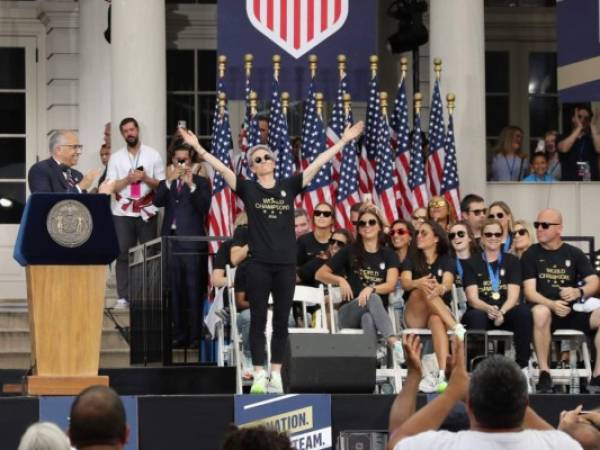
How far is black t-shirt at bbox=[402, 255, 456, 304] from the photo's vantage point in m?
15.7

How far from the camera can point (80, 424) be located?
21.0ft

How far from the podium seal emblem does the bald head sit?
658 centimetres

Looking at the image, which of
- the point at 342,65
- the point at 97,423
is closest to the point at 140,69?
the point at 342,65

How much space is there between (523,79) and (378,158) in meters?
5.92

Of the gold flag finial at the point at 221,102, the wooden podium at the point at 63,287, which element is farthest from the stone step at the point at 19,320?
the wooden podium at the point at 63,287

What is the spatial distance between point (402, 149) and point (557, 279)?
4.45 metres

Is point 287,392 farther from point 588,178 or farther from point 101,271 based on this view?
point 588,178

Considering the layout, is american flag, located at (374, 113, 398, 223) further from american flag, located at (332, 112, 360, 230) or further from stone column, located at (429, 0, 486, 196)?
stone column, located at (429, 0, 486, 196)

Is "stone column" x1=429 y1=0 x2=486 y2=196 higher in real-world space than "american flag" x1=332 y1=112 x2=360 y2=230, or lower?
higher

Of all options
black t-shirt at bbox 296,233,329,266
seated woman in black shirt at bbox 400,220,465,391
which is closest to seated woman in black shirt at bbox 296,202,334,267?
black t-shirt at bbox 296,233,329,266

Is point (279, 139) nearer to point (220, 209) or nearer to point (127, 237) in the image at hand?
point (220, 209)

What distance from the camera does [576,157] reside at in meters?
20.4

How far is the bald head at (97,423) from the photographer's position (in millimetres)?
6391

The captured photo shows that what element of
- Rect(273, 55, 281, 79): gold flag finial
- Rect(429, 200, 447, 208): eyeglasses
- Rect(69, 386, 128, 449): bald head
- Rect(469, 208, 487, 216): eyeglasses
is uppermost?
Rect(273, 55, 281, 79): gold flag finial
